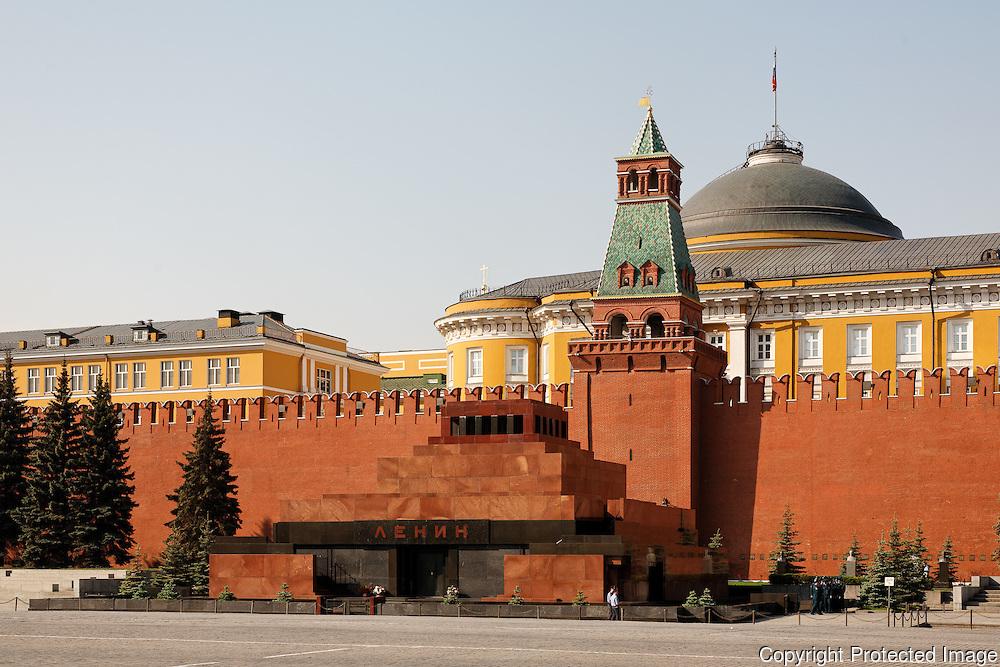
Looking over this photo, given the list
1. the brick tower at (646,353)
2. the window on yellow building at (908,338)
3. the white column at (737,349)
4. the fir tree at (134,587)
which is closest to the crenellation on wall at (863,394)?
the brick tower at (646,353)

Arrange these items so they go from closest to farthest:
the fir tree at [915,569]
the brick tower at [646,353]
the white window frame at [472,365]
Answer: the fir tree at [915,569] → the brick tower at [646,353] → the white window frame at [472,365]

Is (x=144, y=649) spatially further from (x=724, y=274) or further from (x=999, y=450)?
(x=724, y=274)

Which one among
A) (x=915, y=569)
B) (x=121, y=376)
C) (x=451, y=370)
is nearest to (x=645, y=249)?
(x=915, y=569)

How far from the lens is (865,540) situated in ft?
144

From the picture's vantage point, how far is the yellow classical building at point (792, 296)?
187ft

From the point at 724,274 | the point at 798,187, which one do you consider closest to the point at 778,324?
the point at 724,274

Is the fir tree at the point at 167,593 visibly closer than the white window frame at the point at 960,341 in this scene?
Yes

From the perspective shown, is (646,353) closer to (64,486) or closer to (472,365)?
(64,486)

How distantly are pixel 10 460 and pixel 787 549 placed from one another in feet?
72.9

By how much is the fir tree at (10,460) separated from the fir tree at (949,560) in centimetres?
2526

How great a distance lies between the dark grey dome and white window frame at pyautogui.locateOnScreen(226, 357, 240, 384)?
17546 mm

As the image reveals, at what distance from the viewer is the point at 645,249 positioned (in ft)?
153

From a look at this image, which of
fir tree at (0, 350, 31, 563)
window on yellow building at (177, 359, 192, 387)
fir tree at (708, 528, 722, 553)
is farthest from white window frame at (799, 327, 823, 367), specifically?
fir tree at (0, 350, 31, 563)

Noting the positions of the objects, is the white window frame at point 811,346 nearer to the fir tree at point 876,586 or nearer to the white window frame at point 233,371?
the fir tree at point 876,586
